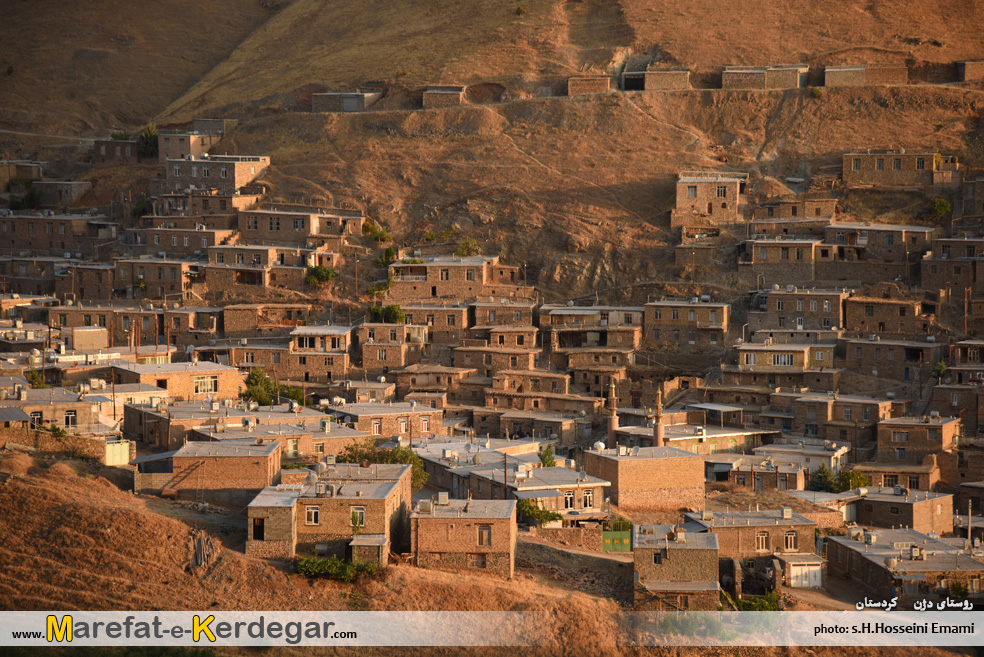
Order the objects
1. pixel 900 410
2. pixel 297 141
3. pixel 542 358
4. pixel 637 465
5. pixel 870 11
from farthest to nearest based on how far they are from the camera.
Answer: pixel 870 11, pixel 297 141, pixel 542 358, pixel 900 410, pixel 637 465

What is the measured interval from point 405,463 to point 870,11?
137ft

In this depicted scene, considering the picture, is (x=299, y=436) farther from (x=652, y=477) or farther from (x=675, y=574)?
(x=675, y=574)

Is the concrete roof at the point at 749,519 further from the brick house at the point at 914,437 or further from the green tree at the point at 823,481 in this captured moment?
the brick house at the point at 914,437

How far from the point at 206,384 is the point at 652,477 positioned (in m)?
16.2

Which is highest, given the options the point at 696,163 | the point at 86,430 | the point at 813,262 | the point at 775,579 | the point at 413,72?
the point at 413,72

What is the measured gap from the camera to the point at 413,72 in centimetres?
7462

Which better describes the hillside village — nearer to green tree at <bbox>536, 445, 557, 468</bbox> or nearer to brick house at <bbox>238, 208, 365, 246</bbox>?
brick house at <bbox>238, 208, 365, 246</bbox>

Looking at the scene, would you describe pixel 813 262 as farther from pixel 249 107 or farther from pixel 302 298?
pixel 249 107

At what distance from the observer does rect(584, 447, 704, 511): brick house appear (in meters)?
43.7

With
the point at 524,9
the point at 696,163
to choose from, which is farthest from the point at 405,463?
the point at 524,9

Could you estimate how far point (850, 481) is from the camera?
→ 1852 inches

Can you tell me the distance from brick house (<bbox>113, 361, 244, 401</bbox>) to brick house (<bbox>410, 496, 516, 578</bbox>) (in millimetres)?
16871

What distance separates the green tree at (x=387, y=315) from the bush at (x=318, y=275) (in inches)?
120

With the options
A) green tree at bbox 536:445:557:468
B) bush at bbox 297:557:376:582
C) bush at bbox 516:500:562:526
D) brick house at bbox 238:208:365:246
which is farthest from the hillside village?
bush at bbox 297:557:376:582
